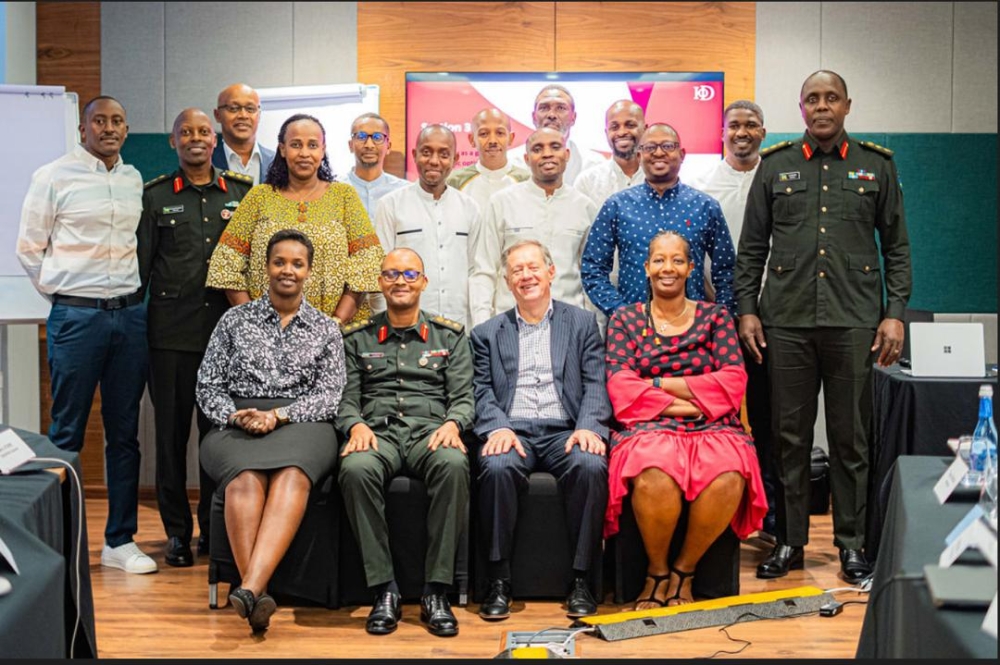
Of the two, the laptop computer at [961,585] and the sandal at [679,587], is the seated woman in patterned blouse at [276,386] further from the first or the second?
the laptop computer at [961,585]

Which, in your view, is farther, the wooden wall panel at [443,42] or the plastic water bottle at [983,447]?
the wooden wall panel at [443,42]

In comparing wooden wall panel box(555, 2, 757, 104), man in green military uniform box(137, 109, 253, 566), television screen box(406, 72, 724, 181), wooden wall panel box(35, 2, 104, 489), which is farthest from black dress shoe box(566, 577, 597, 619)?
wooden wall panel box(35, 2, 104, 489)

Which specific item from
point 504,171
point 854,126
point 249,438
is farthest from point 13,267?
point 854,126

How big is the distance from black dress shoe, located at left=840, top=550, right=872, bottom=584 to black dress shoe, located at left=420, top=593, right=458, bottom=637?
57.7 inches

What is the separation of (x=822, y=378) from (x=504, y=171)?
170 centimetres

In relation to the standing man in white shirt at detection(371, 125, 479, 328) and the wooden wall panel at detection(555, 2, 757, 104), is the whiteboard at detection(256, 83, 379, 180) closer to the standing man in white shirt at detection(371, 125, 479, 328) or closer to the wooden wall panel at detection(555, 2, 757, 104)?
the wooden wall panel at detection(555, 2, 757, 104)

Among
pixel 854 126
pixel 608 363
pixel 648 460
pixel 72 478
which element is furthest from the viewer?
pixel 854 126

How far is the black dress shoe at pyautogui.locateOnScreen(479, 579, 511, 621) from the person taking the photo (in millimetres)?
3807

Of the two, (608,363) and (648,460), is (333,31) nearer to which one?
(608,363)

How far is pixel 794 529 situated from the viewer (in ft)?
14.1

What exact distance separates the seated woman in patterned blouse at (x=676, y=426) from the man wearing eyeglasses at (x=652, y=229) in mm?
191

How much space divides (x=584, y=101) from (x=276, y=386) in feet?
10.0

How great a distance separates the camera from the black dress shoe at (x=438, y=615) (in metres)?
3.64

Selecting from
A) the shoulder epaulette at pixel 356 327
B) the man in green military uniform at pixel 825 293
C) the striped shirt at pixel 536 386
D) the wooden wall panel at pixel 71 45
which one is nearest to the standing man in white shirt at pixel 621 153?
the man in green military uniform at pixel 825 293
